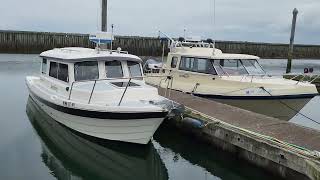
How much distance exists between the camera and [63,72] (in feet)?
39.8

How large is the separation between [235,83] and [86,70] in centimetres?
543

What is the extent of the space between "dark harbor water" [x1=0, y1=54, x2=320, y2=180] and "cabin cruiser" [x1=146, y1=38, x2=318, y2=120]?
2.94 metres

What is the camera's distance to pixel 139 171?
31.5 ft

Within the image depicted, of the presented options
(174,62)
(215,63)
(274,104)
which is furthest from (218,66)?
(274,104)

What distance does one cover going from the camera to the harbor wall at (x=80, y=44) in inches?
1810

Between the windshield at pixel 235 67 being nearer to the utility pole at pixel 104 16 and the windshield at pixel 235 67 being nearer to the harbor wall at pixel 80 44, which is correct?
the utility pole at pixel 104 16

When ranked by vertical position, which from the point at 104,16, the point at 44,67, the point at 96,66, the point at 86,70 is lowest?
the point at 44,67

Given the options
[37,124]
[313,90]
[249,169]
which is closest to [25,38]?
[37,124]

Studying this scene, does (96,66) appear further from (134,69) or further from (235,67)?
(235,67)

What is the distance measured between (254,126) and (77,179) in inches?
176

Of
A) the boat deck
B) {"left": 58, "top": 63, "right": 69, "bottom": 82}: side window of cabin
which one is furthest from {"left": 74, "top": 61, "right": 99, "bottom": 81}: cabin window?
the boat deck

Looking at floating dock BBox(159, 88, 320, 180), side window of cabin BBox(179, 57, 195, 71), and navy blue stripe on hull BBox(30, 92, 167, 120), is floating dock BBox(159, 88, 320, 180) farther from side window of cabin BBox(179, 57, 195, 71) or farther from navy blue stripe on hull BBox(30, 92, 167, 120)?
side window of cabin BBox(179, 57, 195, 71)

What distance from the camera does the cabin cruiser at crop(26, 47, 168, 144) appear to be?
31.8 ft

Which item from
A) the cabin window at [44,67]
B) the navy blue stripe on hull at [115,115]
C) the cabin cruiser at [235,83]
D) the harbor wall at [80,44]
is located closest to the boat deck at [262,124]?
the cabin cruiser at [235,83]
